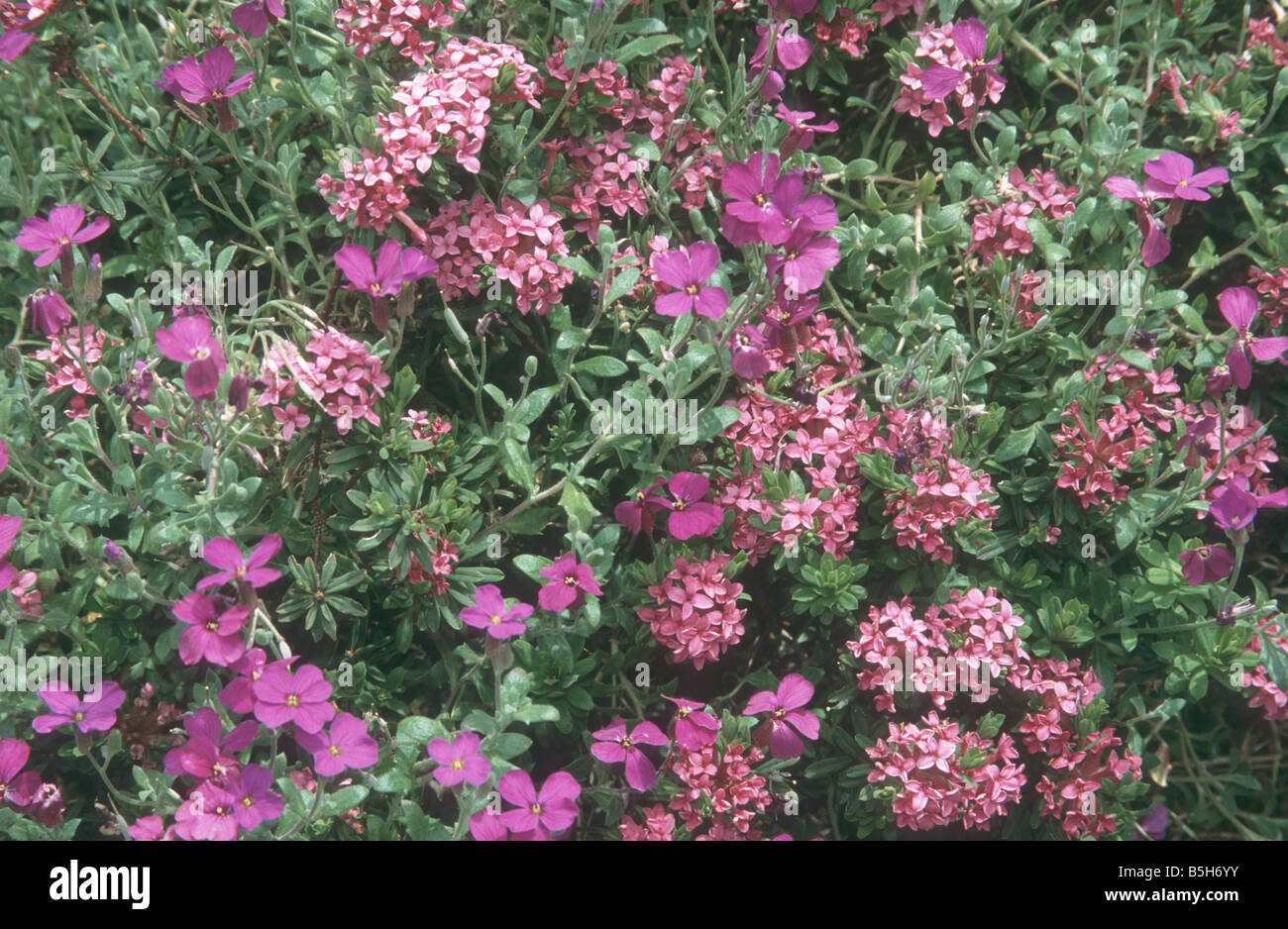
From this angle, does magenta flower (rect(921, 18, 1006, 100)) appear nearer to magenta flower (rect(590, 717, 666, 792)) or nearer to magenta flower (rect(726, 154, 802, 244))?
magenta flower (rect(726, 154, 802, 244))

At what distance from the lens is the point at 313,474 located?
1995mm

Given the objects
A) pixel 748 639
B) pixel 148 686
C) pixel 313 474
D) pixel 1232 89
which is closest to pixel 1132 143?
pixel 1232 89

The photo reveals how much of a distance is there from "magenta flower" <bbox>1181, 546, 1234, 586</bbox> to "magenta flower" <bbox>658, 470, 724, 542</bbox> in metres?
0.90

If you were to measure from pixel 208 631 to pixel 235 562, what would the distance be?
135mm

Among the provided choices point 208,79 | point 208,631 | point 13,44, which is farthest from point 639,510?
point 13,44

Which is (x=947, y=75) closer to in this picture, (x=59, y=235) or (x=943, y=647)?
(x=943, y=647)

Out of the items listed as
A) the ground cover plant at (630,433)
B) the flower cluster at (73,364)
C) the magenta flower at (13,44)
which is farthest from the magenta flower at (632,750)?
the magenta flower at (13,44)

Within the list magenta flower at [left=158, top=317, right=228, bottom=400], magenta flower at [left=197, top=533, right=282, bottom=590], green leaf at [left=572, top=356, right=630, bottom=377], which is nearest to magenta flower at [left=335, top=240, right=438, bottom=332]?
magenta flower at [left=158, top=317, right=228, bottom=400]

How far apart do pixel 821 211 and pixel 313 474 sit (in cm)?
107

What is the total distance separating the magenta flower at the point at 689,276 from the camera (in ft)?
5.74

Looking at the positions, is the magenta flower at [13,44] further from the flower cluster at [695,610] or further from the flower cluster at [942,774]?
the flower cluster at [942,774]

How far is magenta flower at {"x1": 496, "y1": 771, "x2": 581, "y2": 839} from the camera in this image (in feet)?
5.54

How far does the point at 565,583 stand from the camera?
1786mm

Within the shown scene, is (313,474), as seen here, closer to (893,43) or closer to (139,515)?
(139,515)
